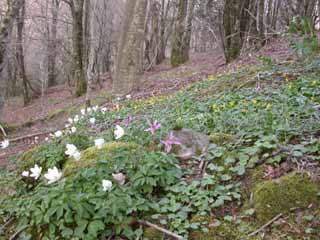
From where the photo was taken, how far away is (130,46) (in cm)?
965

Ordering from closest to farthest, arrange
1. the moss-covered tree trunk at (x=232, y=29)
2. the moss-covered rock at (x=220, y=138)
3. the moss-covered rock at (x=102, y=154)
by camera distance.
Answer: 1. the moss-covered rock at (x=102, y=154)
2. the moss-covered rock at (x=220, y=138)
3. the moss-covered tree trunk at (x=232, y=29)

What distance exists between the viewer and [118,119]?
6.46 metres

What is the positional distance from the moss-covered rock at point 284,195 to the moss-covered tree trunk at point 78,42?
46.2 feet

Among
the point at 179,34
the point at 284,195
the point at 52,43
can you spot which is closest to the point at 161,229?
the point at 284,195

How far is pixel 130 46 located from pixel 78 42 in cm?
685

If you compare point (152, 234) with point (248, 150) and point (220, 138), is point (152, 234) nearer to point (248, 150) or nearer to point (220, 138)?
point (248, 150)

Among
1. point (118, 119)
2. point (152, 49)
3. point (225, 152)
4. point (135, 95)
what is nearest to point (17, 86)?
point (152, 49)

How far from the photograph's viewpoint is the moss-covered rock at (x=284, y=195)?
257 cm

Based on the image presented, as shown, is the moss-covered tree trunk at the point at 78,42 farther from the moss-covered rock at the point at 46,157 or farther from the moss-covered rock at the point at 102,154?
the moss-covered rock at the point at 102,154

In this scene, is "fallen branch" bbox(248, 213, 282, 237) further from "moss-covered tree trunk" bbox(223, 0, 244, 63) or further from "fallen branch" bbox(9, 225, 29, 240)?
"moss-covered tree trunk" bbox(223, 0, 244, 63)

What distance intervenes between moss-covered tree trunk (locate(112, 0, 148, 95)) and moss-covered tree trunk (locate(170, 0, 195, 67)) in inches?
265

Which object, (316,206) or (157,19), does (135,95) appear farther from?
(157,19)

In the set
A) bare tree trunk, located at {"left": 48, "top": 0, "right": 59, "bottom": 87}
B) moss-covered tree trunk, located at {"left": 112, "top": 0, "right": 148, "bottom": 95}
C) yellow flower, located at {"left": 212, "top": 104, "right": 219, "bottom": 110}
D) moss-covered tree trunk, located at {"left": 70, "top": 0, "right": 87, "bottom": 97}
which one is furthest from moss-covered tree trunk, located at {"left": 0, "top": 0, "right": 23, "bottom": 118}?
bare tree trunk, located at {"left": 48, "top": 0, "right": 59, "bottom": 87}

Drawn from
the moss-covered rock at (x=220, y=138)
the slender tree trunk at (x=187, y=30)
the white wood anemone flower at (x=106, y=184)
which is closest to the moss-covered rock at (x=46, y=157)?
the white wood anemone flower at (x=106, y=184)
